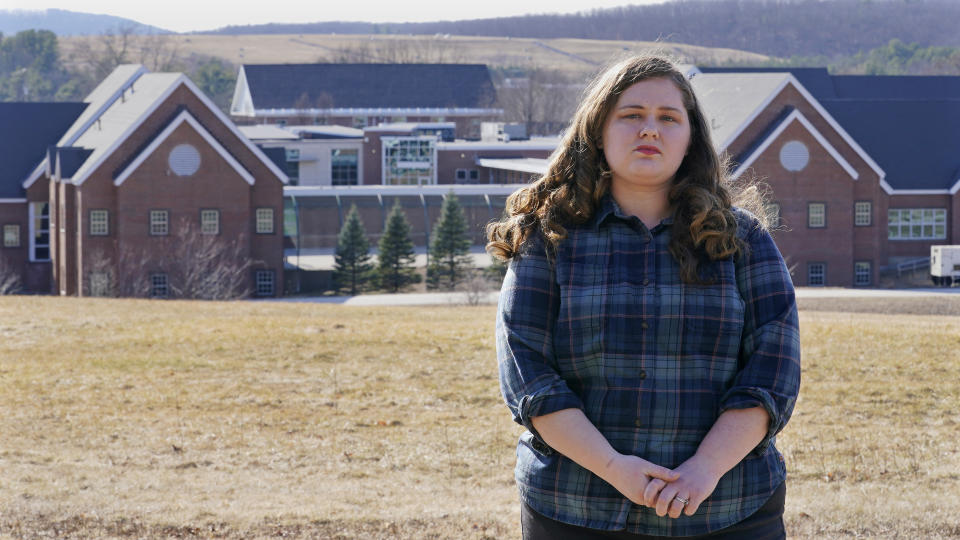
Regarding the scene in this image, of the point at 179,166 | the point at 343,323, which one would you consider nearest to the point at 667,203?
the point at 343,323

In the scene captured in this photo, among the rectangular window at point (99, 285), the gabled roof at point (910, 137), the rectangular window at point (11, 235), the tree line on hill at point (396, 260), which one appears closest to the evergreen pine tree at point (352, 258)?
the tree line on hill at point (396, 260)

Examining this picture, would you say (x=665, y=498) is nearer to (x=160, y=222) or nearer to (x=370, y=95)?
(x=160, y=222)

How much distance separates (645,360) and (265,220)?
158 feet

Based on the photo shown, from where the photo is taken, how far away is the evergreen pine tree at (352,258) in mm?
53625

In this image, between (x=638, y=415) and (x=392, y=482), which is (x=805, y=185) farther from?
(x=638, y=415)

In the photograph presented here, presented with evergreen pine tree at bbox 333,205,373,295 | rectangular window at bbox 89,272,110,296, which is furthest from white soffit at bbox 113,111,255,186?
evergreen pine tree at bbox 333,205,373,295

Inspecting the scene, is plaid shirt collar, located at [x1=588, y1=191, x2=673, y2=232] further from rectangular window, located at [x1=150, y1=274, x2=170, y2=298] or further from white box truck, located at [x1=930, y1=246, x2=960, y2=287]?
white box truck, located at [x1=930, y1=246, x2=960, y2=287]

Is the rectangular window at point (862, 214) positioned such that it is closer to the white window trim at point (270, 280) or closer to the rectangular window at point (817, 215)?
the rectangular window at point (817, 215)

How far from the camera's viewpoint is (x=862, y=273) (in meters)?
54.4

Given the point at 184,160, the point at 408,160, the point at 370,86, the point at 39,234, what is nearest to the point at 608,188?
the point at 184,160

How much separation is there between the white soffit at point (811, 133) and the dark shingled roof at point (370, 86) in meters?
78.0

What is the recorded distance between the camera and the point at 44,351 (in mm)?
17453

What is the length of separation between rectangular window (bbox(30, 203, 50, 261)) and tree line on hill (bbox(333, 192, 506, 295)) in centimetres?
1221

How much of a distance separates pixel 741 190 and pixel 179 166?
46567 millimetres
